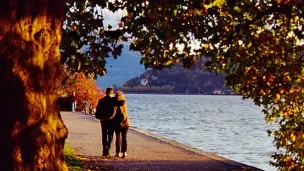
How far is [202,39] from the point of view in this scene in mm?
10266

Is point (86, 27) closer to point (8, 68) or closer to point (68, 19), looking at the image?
point (68, 19)

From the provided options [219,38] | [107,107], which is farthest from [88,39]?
[107,107]

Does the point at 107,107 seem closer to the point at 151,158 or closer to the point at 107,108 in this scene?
the point at 107,108

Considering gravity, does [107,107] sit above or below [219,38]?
below

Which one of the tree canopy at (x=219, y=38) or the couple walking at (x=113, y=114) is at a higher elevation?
the tree canopy at (x=219, y=38)

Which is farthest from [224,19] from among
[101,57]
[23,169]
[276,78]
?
[23,169]

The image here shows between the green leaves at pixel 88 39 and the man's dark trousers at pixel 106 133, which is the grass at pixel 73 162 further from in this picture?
the green leaves at pixel 88 39

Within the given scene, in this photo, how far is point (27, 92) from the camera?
689 centimetres

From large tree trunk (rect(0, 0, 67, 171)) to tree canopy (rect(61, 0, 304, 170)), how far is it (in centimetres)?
231

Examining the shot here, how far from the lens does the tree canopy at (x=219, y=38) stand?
31.3 feet

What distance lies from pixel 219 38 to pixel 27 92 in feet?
12.0

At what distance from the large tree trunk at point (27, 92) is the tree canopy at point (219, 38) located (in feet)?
7.58

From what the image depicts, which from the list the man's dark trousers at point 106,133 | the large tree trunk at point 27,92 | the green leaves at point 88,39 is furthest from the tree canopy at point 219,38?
the man's dark trousers at point 106,133

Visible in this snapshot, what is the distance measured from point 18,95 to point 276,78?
182 inches
